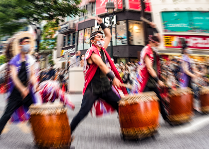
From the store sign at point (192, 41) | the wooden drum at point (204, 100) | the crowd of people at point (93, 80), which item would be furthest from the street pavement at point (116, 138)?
the store sign at point (192, 41)

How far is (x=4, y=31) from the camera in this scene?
9586 mm

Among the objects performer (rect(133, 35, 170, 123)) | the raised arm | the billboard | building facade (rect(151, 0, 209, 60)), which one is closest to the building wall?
building facade (rect(151, 0, 209, 60))

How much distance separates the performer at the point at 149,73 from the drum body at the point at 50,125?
174 centimetres

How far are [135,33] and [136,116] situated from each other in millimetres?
22009

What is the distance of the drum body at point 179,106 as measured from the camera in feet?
12.0

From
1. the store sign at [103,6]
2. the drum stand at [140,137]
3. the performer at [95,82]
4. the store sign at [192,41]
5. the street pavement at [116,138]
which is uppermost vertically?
the store sign at [103,6]

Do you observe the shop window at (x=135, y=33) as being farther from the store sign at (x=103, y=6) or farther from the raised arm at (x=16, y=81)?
the raised arm at (x=16, y=81)

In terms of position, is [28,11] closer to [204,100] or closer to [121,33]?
[204,100]

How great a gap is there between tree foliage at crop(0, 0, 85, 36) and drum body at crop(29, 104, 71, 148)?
697 cm

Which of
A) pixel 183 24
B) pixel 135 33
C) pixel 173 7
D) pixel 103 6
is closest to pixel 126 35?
pixel 135 33

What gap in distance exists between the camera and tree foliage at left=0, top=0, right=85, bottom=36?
939cm

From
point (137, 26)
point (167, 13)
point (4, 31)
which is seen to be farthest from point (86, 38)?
point (4, 31)

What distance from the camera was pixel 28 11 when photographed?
394 inches

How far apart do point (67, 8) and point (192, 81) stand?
940 centimetres
